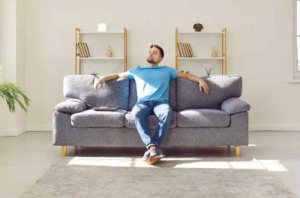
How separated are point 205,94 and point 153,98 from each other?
0.61m

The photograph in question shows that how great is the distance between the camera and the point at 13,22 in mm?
5816

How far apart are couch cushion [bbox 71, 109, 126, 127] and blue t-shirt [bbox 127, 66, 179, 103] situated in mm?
371

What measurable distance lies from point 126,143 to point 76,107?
1.96ft

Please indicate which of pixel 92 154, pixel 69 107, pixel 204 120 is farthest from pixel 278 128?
pixel 69 107

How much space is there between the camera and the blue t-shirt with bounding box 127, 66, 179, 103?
14.6 feet

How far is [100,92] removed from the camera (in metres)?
4.66

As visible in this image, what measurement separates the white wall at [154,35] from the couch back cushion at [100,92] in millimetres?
1611

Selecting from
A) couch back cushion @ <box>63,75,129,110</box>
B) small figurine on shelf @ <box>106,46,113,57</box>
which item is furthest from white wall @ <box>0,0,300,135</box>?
couch back cushion @ <box>63,75,129,110</box>

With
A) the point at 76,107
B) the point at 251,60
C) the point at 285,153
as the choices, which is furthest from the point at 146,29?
the point at 285,153

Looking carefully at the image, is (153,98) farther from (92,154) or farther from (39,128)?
(39,128)

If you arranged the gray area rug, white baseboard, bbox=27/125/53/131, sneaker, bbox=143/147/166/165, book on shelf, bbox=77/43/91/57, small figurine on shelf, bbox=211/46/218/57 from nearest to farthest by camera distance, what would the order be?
the gray area rug → sneaker, bbox=143/147/166/165 → book on shelf, bbox=77/43/91/57 → small figurine on shelf, bbox=211/46/218/57 → white baseboard, bbox=27/125/53/131

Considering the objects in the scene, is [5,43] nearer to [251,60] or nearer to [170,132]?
[170,132]

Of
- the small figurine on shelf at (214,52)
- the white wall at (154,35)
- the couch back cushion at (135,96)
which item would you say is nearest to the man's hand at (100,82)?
the couch back cushion at (135,96)

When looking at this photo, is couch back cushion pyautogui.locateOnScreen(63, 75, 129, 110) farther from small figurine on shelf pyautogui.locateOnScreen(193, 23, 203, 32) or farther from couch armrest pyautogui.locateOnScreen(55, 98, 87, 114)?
small figurine on shelf pyautogui.locateOnScreen(193, 23, 203, 32)
